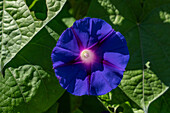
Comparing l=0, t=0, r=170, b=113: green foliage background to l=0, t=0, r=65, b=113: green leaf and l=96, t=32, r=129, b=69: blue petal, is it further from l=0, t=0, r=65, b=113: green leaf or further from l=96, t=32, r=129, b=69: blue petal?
l=96, t=32, r=129, b=69: blue petal

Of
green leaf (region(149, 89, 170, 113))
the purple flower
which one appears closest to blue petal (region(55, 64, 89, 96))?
the purple flower

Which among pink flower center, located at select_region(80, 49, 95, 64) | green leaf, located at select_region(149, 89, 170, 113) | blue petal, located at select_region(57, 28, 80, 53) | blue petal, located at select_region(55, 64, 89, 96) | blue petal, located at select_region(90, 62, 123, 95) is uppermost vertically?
blue petal, located at select_region(57, 28, 80, 53)

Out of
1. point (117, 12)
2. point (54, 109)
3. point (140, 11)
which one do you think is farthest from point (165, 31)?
point (54, 109)

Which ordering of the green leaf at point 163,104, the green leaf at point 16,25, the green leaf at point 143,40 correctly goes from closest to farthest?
the green leaf at point 16,25 → the green leaf at point 143,40 → the green leaf at point 163,104

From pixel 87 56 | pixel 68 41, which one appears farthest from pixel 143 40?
pixel 68 41

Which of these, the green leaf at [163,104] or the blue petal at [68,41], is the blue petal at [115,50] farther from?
the green leaf at [163,104]

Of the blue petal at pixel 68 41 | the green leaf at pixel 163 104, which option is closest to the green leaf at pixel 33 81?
the blue petal at pixel 68 41

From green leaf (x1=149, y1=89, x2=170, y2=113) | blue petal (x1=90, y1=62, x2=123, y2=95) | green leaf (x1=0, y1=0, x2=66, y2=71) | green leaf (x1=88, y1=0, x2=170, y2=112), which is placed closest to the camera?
green leaf (x1=0, y1=0, x2=66, y2=71)

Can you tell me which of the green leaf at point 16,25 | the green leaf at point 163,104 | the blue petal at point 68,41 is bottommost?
the green leaf at point 163,104
